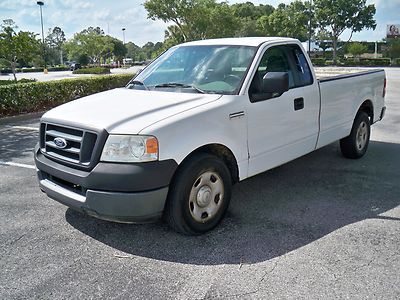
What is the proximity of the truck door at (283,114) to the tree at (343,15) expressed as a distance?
2044 inches

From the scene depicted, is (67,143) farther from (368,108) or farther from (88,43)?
(88,43)

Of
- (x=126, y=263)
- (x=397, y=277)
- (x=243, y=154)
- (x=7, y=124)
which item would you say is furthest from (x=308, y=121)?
(x=7, y=124)

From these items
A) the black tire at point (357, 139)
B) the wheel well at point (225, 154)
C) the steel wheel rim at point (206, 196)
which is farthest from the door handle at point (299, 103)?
the black tire at point (357, 139)

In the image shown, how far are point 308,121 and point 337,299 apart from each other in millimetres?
2511

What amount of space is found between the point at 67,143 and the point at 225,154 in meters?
1.49

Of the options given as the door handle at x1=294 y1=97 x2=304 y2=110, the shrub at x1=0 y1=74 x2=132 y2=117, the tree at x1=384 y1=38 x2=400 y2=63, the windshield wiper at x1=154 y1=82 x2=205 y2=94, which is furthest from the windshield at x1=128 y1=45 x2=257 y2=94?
the tree at x1=384 y1=38 x2=400 y2=63

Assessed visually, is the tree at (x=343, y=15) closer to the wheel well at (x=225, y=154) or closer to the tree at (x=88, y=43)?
the tree at (x=88, y=43)

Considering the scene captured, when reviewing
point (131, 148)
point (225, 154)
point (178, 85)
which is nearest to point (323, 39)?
point (178, 85)

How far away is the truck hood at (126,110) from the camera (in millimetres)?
3160

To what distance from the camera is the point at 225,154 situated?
12.3 feet

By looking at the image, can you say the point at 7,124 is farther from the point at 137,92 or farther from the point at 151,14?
the point at 151,14

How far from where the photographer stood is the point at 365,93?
5.95 metres

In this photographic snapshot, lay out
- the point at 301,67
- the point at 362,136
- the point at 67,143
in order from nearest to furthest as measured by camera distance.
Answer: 1. the point at 67,143
2. the point at 301,67
3. the point at 362,136

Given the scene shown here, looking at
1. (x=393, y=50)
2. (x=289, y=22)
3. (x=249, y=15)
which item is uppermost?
(x=249, y=15)
